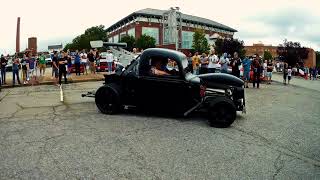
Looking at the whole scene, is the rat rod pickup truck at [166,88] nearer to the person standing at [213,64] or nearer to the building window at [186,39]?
the person standing at [213,64]

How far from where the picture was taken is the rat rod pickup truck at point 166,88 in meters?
8.14

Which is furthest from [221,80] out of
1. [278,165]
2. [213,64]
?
[213,64]

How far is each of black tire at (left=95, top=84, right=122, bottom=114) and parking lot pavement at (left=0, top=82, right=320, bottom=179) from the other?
23 centimetres

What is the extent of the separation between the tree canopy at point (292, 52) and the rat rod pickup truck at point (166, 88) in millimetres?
62432

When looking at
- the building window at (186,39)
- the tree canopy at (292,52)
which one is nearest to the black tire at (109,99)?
the tree canopy at (292,52)

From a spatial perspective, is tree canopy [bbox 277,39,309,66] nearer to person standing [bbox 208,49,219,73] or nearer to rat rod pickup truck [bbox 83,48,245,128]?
person standing [bbox 208,49,219,73]

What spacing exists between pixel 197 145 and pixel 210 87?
8.34ft

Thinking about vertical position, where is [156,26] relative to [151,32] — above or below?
above

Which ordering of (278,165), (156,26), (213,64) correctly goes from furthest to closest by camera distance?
(156,26) < (213,64) < (278,165)

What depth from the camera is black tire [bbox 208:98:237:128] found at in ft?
25.2

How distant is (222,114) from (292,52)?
213ft

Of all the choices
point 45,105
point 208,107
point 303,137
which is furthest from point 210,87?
point 45,105

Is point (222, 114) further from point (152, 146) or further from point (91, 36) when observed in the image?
point (91, 36)

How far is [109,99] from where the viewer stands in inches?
348
